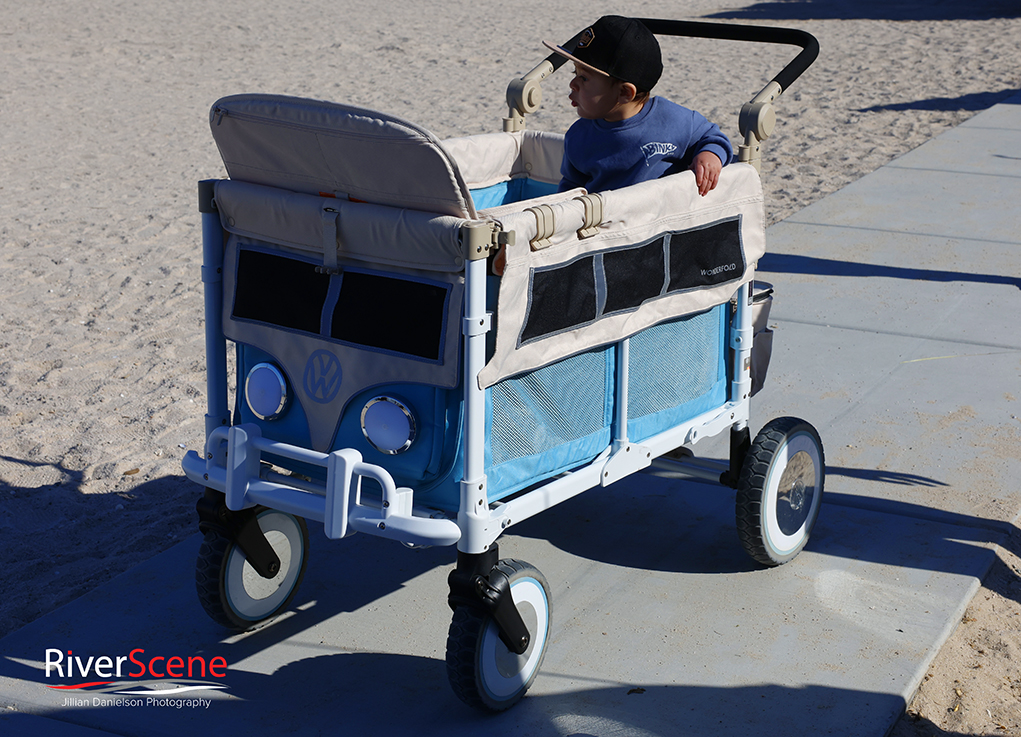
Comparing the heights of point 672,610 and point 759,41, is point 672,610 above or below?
below

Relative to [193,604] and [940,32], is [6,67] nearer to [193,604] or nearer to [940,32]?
[193,604]

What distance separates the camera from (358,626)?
329 cm

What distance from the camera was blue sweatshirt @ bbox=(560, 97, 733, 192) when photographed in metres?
3.35

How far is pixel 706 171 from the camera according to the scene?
3188mm

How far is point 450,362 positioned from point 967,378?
3242 mm

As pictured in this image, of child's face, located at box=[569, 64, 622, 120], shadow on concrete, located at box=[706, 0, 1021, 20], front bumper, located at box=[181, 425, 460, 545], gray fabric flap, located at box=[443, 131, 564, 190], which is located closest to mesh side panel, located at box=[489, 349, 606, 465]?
front bumper, located at box=[181, 425, 460, 545]

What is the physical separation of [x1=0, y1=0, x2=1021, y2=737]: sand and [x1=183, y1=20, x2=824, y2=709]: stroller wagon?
37.2 inches

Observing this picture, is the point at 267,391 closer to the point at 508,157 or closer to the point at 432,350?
the point at 432,350

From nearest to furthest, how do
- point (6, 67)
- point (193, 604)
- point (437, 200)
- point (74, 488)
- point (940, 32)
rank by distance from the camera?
point (437, 200) < point (193, 604) < point (74, 488) < point (6, 67) < point (940, 32)

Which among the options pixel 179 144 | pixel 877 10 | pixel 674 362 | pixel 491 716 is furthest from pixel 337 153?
pixel 877 10

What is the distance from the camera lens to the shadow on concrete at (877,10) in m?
19.7

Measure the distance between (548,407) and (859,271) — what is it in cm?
417

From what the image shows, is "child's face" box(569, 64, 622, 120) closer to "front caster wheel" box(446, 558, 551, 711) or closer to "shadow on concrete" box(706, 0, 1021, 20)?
"front caster wheel" box(446, 558, 551, 711)

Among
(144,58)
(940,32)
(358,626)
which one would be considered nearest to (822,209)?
(358,626)
